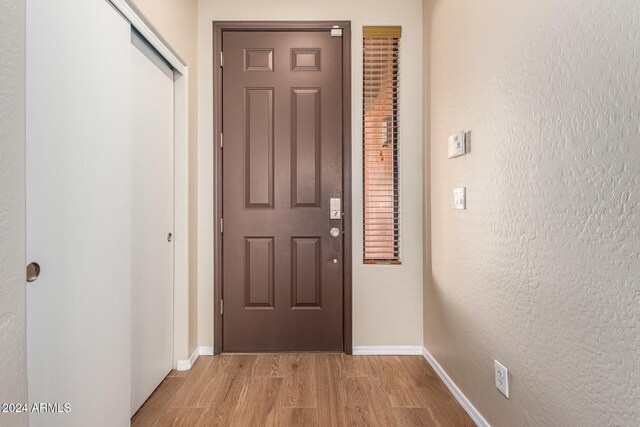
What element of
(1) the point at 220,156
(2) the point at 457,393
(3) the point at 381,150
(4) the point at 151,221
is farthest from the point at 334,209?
(2) the point at 457,393

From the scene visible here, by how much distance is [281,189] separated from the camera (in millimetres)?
2605

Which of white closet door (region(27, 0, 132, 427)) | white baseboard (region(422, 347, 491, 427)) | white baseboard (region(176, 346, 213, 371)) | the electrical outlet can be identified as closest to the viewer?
white closet door (region(27, 0, 132, 427))

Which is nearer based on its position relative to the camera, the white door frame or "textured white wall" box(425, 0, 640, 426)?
"textured white wall" box(425, 0, 640, 426)

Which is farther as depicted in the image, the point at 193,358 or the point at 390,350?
the point at 390,350

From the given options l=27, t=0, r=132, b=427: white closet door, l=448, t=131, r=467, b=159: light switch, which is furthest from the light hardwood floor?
l=448, t=131, r=467, b=159: light switch

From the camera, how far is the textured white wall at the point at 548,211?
37.6 inches

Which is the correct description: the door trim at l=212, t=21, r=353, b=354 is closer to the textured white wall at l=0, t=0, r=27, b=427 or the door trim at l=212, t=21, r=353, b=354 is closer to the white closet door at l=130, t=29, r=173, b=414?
the white closet door at l=130, t=29, r=173, b=414

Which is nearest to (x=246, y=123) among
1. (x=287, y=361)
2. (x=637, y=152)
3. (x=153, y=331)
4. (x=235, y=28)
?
(x=235, y=28)

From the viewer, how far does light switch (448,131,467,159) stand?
1.90m

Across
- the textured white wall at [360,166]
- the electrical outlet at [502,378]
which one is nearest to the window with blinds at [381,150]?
the textured white wall at [360,166]

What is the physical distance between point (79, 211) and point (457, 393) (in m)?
2.09

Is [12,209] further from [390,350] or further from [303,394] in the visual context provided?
[390,350]

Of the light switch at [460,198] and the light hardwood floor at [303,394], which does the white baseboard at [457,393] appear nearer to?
the light hardwood floor at [303,394]

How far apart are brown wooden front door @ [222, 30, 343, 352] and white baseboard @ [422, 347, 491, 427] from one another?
0.65 m
